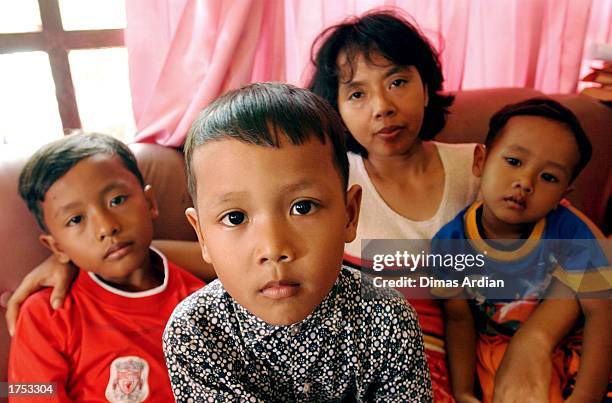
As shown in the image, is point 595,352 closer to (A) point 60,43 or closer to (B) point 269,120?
(B) point 269,120

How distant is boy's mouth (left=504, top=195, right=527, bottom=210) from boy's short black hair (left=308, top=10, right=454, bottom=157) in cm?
30

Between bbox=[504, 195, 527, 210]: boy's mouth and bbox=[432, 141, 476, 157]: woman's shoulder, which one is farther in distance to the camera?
bbox=[432, 141, 476, 157]: woman's shoulder

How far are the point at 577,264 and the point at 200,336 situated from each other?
0.68m

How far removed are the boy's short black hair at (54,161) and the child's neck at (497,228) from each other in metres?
0.69

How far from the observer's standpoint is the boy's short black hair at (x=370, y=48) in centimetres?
101

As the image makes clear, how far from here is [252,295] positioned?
→ 0.67 metres

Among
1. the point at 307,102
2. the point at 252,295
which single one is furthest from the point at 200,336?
the point at 307,102

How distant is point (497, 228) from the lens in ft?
3.31

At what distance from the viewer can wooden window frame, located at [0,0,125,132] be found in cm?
136

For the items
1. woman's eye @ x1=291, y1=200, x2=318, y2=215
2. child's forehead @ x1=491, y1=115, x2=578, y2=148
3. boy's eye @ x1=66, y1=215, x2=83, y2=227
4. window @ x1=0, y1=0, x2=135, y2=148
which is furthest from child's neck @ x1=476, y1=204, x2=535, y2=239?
window @ x1=0, y1=0, x2=135, y2=148

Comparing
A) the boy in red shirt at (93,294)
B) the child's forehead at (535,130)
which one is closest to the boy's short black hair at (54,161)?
the boy in red shirt at (93,294)

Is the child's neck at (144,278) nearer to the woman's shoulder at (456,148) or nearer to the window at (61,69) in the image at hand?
the window at (61,69)

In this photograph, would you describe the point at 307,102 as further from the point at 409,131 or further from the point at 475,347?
the point at 475,347

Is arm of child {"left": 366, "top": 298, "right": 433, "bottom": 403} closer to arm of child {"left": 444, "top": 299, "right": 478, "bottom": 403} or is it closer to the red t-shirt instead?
arm of child {"left": 444, "top": 299, "right": 478, "bottom": 403}
